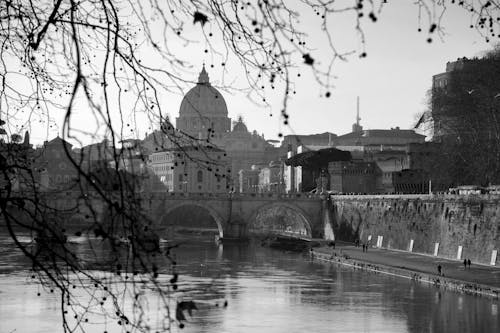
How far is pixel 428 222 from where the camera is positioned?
2205 inches

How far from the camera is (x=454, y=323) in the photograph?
1217 inches

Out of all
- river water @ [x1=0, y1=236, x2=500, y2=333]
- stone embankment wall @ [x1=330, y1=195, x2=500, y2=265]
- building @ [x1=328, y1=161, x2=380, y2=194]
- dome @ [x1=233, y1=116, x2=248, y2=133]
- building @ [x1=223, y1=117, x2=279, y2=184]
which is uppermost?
dome @ [x1=233, y1=116, x2=248, y2=133]

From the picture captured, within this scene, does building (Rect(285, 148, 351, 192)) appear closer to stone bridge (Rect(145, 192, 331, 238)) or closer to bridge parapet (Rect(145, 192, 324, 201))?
bridge parapet (Rect(145, 192, 324, 201))

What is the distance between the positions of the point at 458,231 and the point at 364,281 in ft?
33.2

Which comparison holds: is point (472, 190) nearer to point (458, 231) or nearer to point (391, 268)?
point (458, 231)

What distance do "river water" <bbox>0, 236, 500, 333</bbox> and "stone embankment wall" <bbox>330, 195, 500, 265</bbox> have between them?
598 cm

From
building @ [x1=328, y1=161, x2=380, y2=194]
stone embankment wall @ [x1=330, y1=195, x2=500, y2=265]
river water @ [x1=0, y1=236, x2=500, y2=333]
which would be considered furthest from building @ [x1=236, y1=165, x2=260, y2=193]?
river water @ [x1=0, y1=236, x2=500, y2=333]

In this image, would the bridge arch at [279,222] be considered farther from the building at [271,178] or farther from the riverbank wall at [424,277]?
the riverbank wall at [424,277]

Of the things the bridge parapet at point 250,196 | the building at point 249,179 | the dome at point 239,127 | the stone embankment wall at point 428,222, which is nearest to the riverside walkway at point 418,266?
the stone embankment wall at point 428,222

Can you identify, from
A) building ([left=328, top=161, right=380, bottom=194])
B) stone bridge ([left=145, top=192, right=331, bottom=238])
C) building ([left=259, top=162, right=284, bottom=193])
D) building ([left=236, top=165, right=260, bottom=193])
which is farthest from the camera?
building ([left=236, top=165, right=260, bottom=193])

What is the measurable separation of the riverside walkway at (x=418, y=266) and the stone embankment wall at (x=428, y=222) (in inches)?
35.5

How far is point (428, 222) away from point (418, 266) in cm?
958

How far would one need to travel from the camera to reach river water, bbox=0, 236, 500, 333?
99.0ft

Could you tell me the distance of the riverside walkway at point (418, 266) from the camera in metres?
39.3
